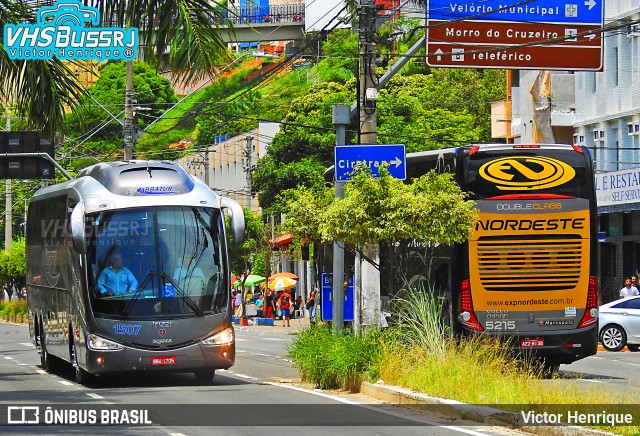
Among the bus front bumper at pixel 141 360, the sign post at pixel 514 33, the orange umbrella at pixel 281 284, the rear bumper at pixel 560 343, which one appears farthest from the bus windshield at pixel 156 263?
the orange umbrella at pixel 281 284

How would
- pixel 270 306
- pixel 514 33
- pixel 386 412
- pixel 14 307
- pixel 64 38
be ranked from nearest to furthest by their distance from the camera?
pixel 386 412 → pixel 64 38 → pixel 514 33 → pixel 270 306 → pixel 14 307

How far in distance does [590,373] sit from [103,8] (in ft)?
43.4

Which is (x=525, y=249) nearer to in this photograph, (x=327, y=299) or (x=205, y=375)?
(x=205, y=375)

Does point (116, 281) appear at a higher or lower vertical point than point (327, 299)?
higher

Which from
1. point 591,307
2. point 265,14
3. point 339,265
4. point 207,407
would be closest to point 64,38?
point 207,407

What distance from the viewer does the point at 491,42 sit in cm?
3116

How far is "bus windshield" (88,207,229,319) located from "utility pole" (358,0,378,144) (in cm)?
396

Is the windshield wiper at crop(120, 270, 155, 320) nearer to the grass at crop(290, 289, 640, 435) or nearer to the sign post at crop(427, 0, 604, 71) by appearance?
the grass at crop(290, 289, 640, 435)

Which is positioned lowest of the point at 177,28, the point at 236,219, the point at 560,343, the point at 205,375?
the point at 205,375

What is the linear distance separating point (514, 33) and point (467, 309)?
10351mm

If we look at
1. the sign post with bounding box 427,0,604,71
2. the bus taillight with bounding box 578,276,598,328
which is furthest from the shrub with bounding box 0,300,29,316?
the bus taillight with bounding box 578,276,598,328

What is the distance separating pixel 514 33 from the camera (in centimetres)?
3131

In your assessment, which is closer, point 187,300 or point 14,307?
point 187,300

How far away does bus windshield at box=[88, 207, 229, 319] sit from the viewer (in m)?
22.0
